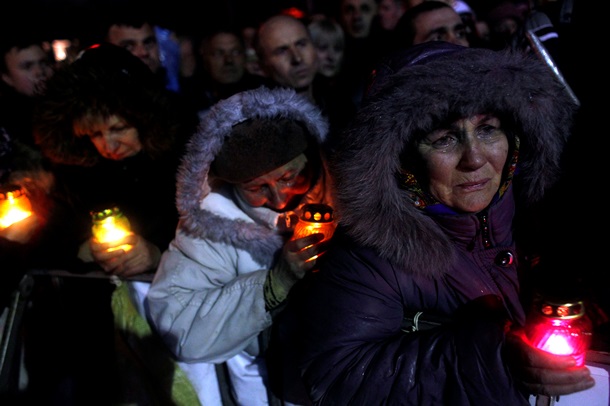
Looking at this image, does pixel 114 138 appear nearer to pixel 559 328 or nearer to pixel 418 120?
pixel 418 120

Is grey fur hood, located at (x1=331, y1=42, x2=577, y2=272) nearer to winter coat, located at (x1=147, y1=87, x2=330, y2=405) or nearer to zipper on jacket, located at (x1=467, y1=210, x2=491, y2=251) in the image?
zipper on jacket, located at (x1=467, y1=210, x2=491, y2=251)

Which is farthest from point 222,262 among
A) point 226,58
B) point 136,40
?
point 226,58

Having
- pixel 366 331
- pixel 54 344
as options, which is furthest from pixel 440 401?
pixel 54 344

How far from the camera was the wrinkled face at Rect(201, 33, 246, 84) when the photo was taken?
18.2 feet

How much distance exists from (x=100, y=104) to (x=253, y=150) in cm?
141

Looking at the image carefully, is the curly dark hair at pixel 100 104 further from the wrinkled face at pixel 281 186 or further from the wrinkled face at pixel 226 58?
the wrinkled face at pixel 226 58

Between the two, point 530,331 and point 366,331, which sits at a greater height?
point 530,331

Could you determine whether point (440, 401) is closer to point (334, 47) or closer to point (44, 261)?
point (44, 261)

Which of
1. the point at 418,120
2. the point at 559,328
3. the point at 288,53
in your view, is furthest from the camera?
the point at 288,53

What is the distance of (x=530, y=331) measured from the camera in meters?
1.46

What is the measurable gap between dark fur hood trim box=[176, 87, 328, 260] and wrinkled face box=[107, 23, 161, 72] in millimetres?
2904

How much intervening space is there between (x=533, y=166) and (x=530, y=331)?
0.82 meters

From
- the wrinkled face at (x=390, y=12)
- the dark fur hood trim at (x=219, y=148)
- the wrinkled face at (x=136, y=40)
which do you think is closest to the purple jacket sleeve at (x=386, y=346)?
the dark fur hood trim at (x=219, y=148)

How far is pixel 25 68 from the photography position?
4977 mm
